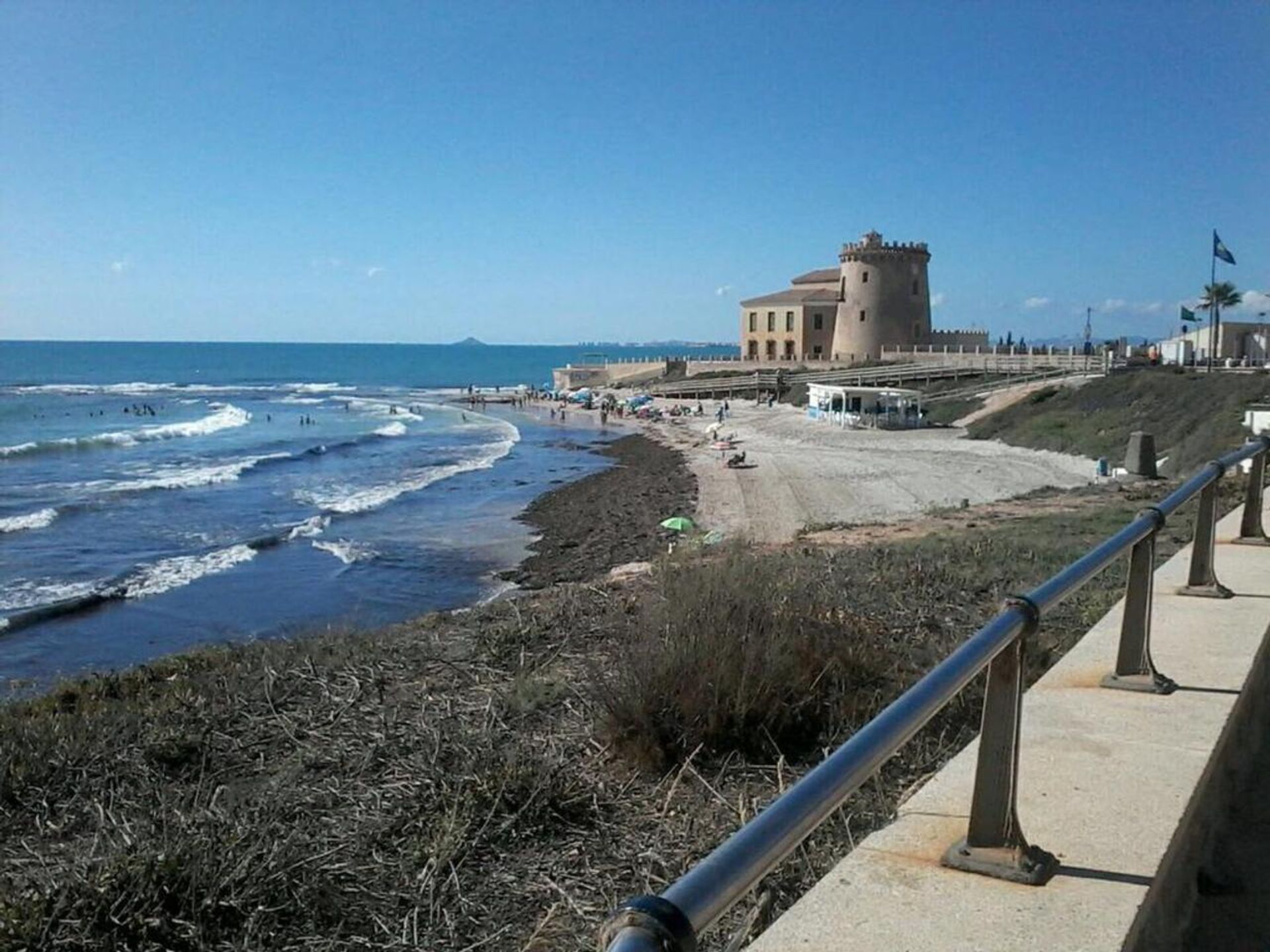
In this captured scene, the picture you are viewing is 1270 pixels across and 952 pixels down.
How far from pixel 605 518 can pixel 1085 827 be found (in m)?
23.6

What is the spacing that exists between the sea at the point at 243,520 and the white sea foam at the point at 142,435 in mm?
193

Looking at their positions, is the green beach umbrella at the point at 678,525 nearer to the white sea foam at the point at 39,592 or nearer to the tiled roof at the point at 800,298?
the white sea foam at the point at 39,592

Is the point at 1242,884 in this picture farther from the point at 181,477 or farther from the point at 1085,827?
the point at 181,477

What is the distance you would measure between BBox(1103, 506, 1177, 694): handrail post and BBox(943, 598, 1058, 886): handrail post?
143cm

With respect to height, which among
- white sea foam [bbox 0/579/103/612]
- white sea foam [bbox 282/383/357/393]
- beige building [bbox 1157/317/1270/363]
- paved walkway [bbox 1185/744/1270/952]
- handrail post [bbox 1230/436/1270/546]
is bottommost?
white sea foam [bbox 0/579/103/612]

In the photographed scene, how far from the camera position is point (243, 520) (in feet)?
89.8

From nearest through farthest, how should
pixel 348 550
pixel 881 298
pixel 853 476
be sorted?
pixel 348 550 < pixel 853 476 < pixel 881 298

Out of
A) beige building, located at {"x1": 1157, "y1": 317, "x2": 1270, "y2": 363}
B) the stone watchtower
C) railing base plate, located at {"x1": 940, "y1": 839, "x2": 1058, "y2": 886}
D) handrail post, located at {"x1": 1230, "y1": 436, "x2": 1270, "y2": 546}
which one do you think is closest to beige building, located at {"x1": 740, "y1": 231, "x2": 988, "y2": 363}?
the stone watchtower

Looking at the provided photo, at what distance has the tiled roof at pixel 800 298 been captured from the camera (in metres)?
75.1

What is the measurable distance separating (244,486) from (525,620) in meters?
29.0

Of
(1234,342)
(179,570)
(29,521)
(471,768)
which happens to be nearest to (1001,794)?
(471,768)

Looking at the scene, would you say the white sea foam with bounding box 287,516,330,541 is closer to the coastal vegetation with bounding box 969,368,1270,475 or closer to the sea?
the sea

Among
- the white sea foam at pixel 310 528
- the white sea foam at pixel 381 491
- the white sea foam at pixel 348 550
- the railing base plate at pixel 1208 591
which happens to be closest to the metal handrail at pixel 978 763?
the railing base plate at pixel 1208 591

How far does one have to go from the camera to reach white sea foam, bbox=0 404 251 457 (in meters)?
45.5
